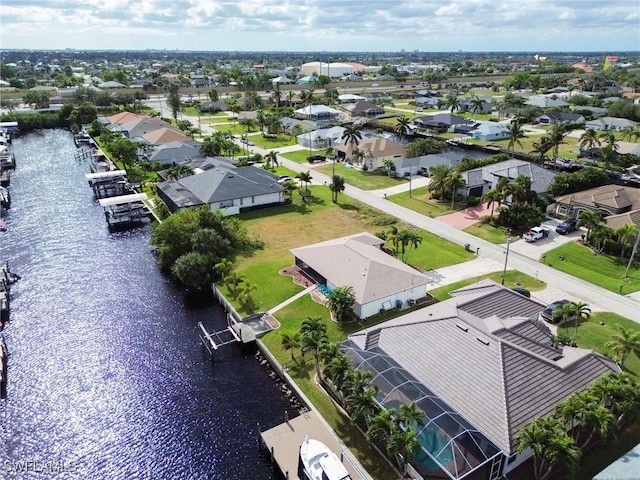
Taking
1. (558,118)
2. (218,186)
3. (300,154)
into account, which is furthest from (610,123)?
(218,186)

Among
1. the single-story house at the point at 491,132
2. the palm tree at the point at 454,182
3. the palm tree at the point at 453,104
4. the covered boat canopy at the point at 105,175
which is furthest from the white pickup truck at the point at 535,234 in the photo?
the palm tree at the point at 453,104

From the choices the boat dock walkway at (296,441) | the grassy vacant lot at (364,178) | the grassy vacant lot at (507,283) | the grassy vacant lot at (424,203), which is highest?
the grassy vacant lot at (364,178)

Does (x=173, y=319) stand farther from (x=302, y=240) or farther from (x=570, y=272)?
(x=570, y=272)

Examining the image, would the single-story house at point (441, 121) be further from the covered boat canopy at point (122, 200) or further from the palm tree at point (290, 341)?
the palm tree at point (290, 341)

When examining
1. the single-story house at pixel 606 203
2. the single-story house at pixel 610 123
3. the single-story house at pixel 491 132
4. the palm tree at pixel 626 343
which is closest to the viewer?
the palm tree at pixel 626 343

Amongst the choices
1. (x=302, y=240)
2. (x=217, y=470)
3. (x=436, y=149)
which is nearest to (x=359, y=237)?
(x=302, y=240)

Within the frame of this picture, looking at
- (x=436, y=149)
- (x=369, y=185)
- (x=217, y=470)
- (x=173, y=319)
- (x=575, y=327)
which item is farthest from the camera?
(x=436, y=149)

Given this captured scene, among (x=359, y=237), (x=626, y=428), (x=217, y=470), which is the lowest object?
(x=217, y=470)

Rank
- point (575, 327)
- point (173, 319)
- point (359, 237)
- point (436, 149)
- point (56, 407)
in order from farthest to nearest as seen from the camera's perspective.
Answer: point (436, 149) → point (359, 237) → point (173, 319) → point (575, 327) → point (56, 407)
